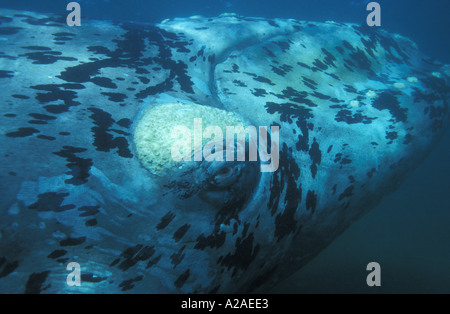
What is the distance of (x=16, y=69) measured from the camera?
85.7 inches

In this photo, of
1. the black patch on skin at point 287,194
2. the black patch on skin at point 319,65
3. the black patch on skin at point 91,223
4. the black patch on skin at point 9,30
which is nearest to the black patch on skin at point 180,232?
the black patch on skin at point 91,223

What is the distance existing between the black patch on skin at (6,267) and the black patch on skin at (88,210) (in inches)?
16.4

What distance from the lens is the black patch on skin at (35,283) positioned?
57.2 inches

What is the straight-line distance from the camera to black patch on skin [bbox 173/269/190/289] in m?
1.94

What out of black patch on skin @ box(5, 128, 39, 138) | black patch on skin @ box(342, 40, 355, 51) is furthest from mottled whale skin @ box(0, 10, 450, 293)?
black patch on skin @ box(342, 40, 355, 51)

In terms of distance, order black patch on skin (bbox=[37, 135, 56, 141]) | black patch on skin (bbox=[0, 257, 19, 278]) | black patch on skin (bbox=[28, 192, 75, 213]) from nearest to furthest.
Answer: black patch on skin (bbox=[0, 257, 19, 278])
black patch on skin (bbox=[28, 192, 75, 213])
black patch on skin (bbox=[37, 135, 56, 141])

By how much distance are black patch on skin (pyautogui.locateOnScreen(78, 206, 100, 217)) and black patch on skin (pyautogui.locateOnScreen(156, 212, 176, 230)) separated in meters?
0.44

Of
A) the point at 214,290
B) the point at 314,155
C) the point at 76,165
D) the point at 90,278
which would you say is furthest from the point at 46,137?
the point at 314,155

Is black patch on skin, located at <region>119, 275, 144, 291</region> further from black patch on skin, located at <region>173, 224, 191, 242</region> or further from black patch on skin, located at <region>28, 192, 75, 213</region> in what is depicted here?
black patch on skin, located at <region>28, 192, 75, 213</region>

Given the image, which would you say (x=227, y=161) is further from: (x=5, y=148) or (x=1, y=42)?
(x=1, y=42)

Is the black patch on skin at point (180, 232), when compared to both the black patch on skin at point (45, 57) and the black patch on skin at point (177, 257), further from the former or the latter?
the black patch on skin at point (45, 57)

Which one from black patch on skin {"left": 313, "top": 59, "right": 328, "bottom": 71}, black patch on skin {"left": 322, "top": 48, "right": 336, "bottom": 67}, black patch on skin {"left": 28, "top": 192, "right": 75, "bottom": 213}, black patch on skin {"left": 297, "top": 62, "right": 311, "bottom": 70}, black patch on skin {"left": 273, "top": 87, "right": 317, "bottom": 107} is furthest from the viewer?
black patch on skin {"left": 322, "top": 48, "right": 336, "bottom": 67}
